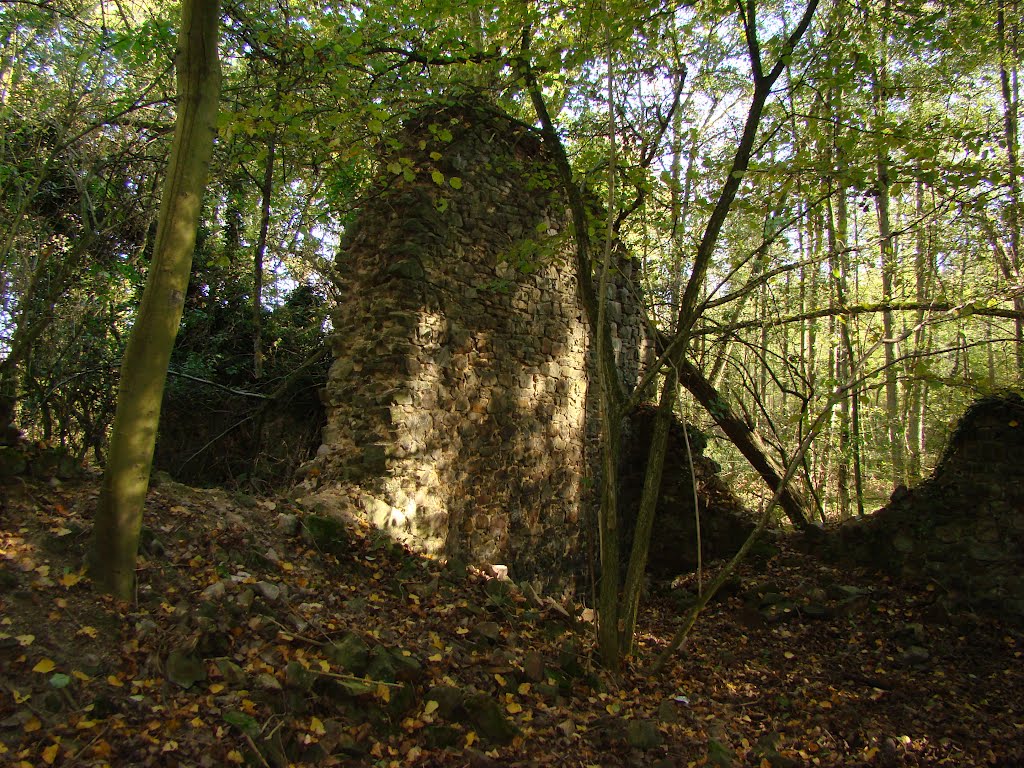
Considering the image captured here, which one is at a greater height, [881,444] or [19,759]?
[881,444]

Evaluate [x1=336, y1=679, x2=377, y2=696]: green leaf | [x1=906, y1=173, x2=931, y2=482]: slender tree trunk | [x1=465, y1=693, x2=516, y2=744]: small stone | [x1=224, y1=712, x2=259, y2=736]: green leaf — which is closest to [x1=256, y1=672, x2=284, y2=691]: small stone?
[x1=224, y1=712, x2=259, y2=736]: green leaf

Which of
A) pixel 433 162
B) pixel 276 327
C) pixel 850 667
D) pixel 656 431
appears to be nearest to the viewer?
pixel 656 431

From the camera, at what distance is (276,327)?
26.3 feet

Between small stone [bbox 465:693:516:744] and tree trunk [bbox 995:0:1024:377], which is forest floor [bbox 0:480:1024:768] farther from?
tree trunk [bbox 995:0:1024:377]

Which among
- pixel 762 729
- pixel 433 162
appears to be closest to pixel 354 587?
pixel 762 729

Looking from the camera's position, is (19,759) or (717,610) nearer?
(19,759)

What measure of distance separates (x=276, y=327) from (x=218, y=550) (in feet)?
15.9

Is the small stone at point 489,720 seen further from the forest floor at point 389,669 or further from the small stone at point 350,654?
the small stone at point 350,654

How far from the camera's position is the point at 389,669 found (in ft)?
10.3

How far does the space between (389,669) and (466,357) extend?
3.04 metres

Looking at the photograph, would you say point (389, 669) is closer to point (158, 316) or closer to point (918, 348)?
point (158, 316)

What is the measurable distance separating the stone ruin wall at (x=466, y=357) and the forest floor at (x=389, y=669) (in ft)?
2.50

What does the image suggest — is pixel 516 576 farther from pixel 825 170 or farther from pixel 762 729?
pixel 825 170

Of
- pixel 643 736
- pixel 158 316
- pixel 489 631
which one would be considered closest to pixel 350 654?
pixel 489 631
